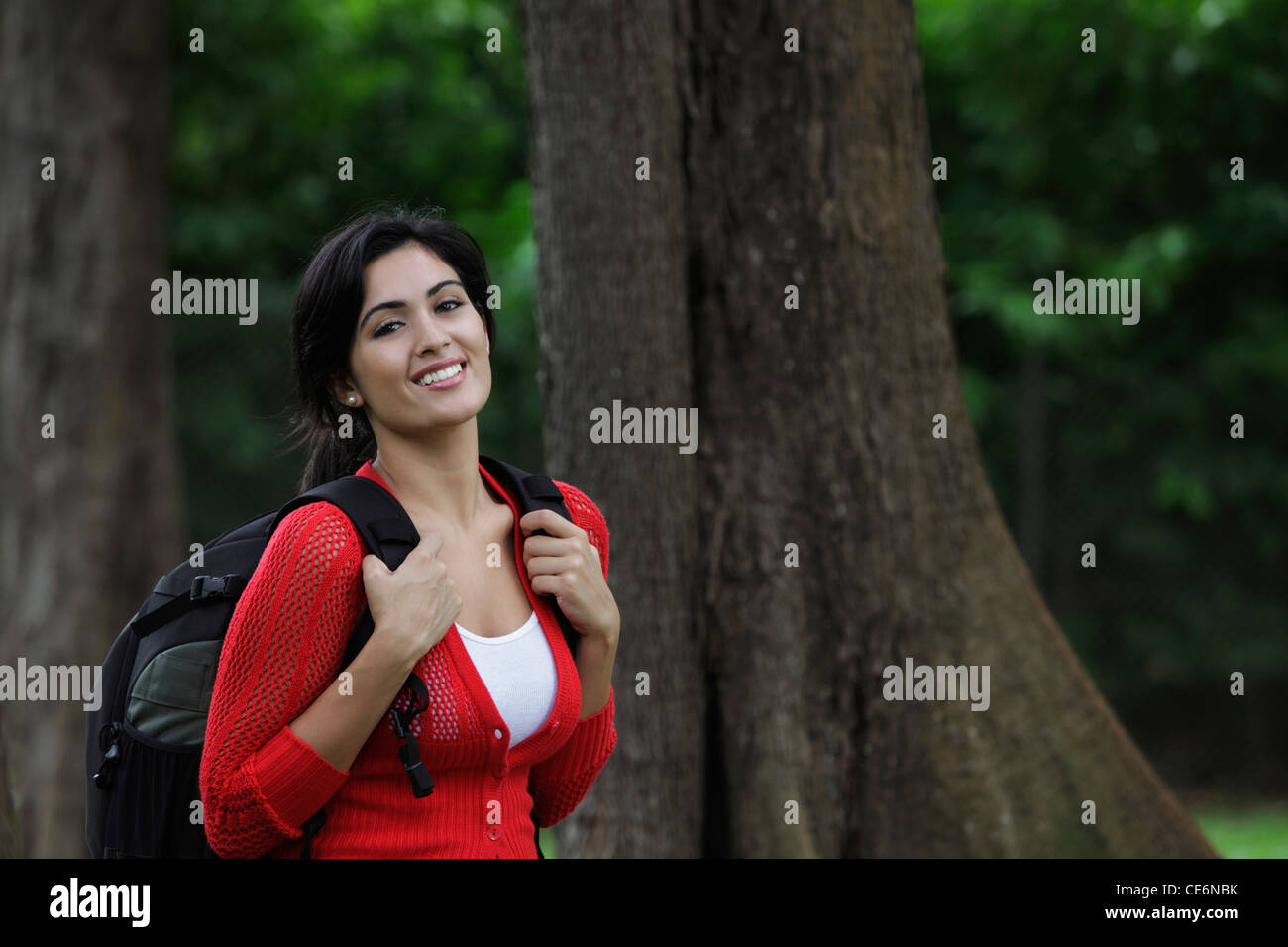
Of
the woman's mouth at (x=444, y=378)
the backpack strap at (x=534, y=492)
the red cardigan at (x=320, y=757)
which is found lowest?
the red cardigan at (x=320, y=757)

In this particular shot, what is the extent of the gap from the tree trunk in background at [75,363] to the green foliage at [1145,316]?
490cm

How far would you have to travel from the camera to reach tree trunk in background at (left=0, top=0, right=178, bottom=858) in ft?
24.3

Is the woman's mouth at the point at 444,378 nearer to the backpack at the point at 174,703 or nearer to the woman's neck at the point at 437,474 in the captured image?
the woman's neck at the point at 437,474

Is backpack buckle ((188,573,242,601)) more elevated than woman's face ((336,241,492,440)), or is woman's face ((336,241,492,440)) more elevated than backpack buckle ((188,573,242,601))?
woman's face ((336,241,492,440))

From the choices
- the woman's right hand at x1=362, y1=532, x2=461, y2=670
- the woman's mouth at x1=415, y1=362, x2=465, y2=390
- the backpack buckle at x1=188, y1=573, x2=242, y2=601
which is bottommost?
the woman's right hand at x1=362, y1=532, x2=461, y2=670

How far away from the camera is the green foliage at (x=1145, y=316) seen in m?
8.61

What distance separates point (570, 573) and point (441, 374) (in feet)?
1.44

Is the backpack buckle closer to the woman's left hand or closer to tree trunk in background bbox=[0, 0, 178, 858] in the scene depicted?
the woman's left hand

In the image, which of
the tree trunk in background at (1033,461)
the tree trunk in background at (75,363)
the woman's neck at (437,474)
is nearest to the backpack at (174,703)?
the woman's neck at (437,474)

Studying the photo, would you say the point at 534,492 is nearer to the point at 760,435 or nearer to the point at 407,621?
the point at 407,621

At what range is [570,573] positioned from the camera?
2568 mm

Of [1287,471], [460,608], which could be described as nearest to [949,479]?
[460,608]

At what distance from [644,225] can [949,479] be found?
1.18 meters

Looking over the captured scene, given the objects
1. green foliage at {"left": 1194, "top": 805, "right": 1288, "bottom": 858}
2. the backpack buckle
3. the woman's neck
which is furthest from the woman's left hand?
green foliage at {"left": 1194, "top": 805, "right": 1288, "bottom": 858}
